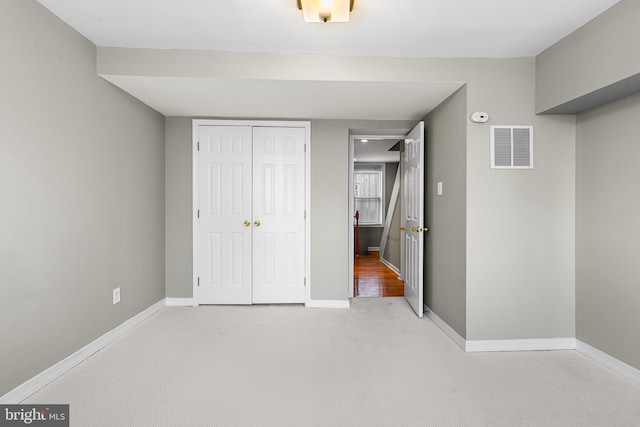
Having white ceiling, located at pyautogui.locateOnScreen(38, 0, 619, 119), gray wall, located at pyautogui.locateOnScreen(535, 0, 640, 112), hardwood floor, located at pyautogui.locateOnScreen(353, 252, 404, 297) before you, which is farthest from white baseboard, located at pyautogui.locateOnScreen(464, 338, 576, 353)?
white ceiling, located at pyautogui.locateOnScreen(38, 0, 619, 119)

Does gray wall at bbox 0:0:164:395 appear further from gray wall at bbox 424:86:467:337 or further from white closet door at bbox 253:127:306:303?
gray wall at bbox 424:86:467:337

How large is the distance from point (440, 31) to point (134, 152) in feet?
9.27

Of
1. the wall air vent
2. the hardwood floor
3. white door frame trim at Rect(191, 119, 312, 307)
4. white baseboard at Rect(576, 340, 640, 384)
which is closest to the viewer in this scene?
white baseboard at Rect(576, 340, 640, 384)

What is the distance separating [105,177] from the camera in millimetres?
2615

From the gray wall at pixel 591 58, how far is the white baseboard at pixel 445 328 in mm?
1976

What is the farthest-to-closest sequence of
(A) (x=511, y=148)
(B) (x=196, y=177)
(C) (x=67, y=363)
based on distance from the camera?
(B) (x=196, y=177) → (A) (x=511, y=148) → (C) (x=67, y=363)

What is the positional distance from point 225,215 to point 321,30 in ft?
7.42

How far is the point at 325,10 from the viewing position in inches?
74.4

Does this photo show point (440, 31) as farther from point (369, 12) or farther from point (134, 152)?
point (134, 152)

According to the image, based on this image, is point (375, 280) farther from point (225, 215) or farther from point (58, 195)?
point (58, 195)

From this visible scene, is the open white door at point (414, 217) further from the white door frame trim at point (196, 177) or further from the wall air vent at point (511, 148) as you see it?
the white door frame trim at point (196, 177)

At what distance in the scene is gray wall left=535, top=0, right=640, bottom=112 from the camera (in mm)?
1850

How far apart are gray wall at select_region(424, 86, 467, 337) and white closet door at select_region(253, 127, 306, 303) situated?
1.41m

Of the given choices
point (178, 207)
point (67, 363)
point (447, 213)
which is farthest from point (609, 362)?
point (178, 207)
